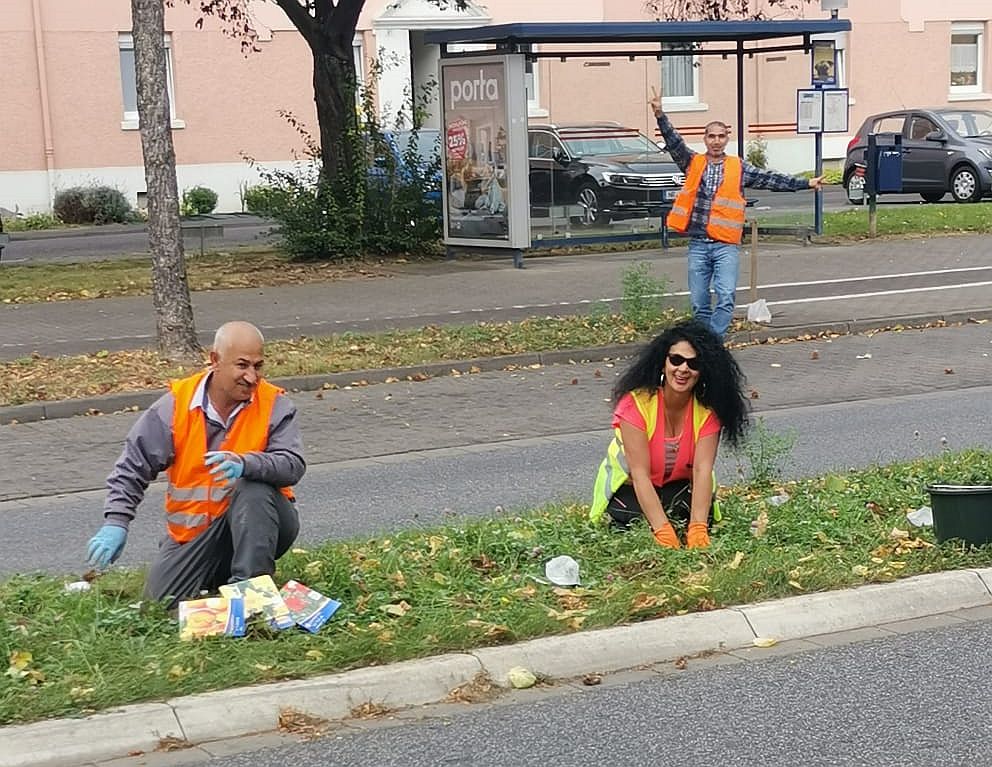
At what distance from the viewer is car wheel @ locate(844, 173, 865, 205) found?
29.6 m

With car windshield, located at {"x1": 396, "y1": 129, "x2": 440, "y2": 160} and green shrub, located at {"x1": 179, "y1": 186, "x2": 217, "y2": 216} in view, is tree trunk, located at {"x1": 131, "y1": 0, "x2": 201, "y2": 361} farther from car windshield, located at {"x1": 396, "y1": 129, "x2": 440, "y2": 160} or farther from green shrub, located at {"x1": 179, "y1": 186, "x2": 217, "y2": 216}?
green shrub, located at {"x1": 179, "y1": 186, "x2": 217, "y2": 216}

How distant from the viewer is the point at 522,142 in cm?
1945

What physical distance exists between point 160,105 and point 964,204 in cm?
1850

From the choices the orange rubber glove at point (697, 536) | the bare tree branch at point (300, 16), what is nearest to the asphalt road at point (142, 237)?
the bare tree branch at point (300, 16)

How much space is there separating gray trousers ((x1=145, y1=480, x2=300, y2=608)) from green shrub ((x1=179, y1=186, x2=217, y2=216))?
27667mm

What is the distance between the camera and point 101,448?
34.4 ft

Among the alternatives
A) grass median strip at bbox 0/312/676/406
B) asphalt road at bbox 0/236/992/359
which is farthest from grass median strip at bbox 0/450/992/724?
asphalt road at bbox 0/236/992/359

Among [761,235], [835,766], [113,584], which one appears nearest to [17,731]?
[113,584]

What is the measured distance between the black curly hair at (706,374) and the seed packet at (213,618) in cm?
201

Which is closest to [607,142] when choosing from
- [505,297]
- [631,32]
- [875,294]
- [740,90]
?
[740,90]

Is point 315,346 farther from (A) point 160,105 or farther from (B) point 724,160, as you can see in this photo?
(B) point 724,160

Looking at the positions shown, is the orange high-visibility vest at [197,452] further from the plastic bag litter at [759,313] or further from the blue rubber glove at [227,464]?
the plastic bag litter at [759,313]

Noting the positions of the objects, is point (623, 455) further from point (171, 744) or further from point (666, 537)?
point (171, 744)

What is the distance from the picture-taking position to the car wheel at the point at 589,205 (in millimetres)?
21250
